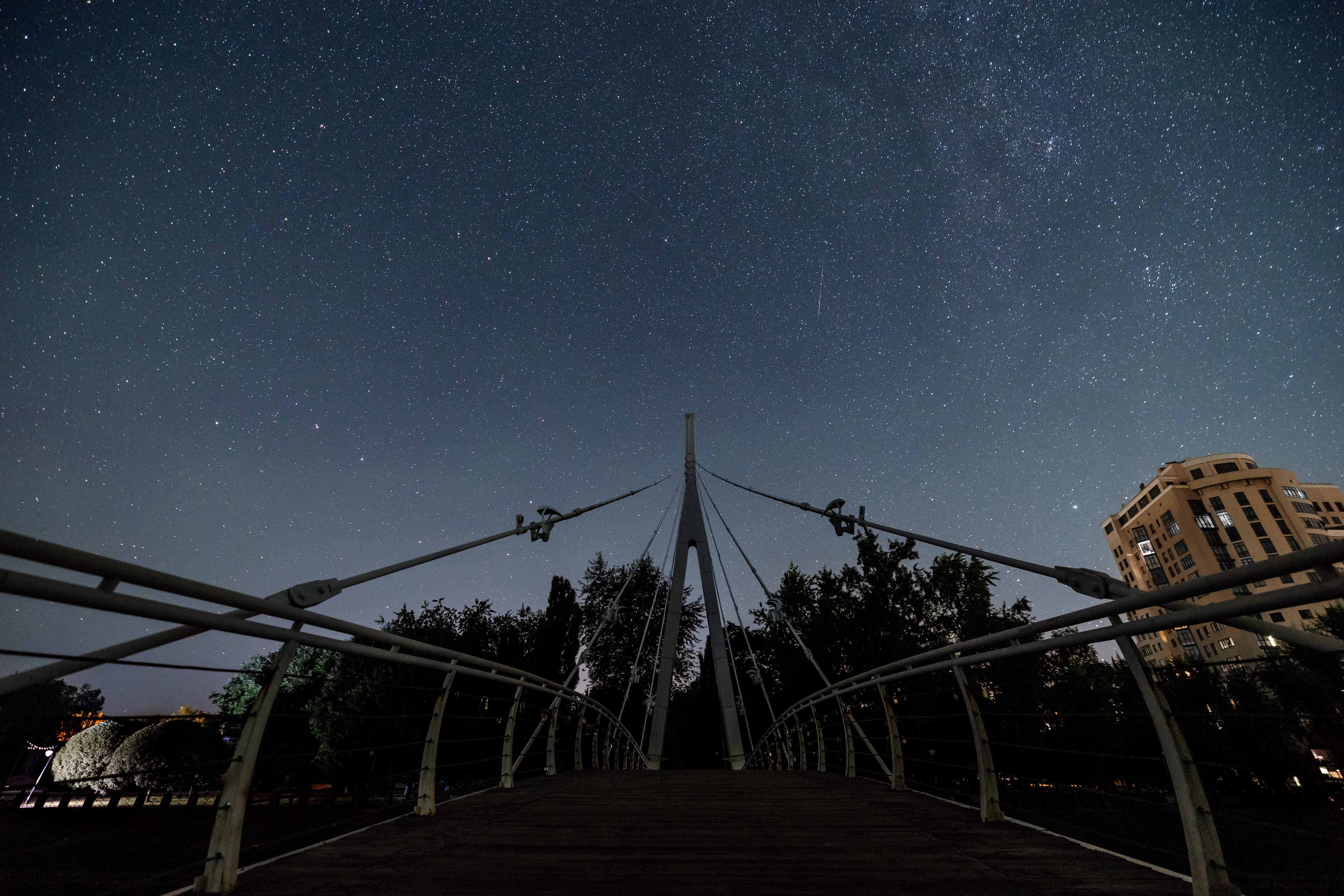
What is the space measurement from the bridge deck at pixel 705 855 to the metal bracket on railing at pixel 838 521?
13.8ft

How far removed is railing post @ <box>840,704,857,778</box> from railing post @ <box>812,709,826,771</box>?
0.91 metres

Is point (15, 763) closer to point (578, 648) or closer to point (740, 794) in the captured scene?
point (740, 794)

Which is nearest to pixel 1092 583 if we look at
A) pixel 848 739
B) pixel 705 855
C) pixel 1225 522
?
pixel 705 855

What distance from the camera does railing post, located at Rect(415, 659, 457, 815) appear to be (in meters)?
4.10

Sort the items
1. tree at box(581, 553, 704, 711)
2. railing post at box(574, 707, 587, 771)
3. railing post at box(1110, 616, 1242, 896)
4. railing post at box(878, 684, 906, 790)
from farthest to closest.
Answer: tree at box(581, 553, 704, 711)
railing post at box(574, 707, 587, 771)
railing post at box(878, 684, 906, 790)
railing post at box(1110, 616, 1242, 896)

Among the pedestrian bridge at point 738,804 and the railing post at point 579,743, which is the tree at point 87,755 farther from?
the pedestrian bridge at point 738,804

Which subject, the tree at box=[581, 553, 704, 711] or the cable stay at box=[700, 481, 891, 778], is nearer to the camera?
the cable stay at box=[700, 481, 891, 778]

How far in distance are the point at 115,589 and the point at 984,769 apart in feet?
15.3

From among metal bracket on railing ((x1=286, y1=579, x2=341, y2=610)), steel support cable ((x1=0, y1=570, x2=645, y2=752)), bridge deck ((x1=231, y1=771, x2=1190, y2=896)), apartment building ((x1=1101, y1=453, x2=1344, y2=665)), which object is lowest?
bridge deck ((x1=231, y1=771, x2=1190, y2=896))

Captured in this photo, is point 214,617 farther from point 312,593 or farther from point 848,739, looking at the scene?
point 848,739

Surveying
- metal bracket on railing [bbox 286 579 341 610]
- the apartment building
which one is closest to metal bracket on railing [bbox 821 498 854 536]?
metal bracket on railing [bbox 286 579 341 610]

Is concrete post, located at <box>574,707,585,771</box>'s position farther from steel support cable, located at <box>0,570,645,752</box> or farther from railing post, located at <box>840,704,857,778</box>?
steel support cable, located at <box>0,570,645,752</box>

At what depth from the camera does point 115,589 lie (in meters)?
2.02

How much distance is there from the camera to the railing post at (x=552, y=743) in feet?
23.1
